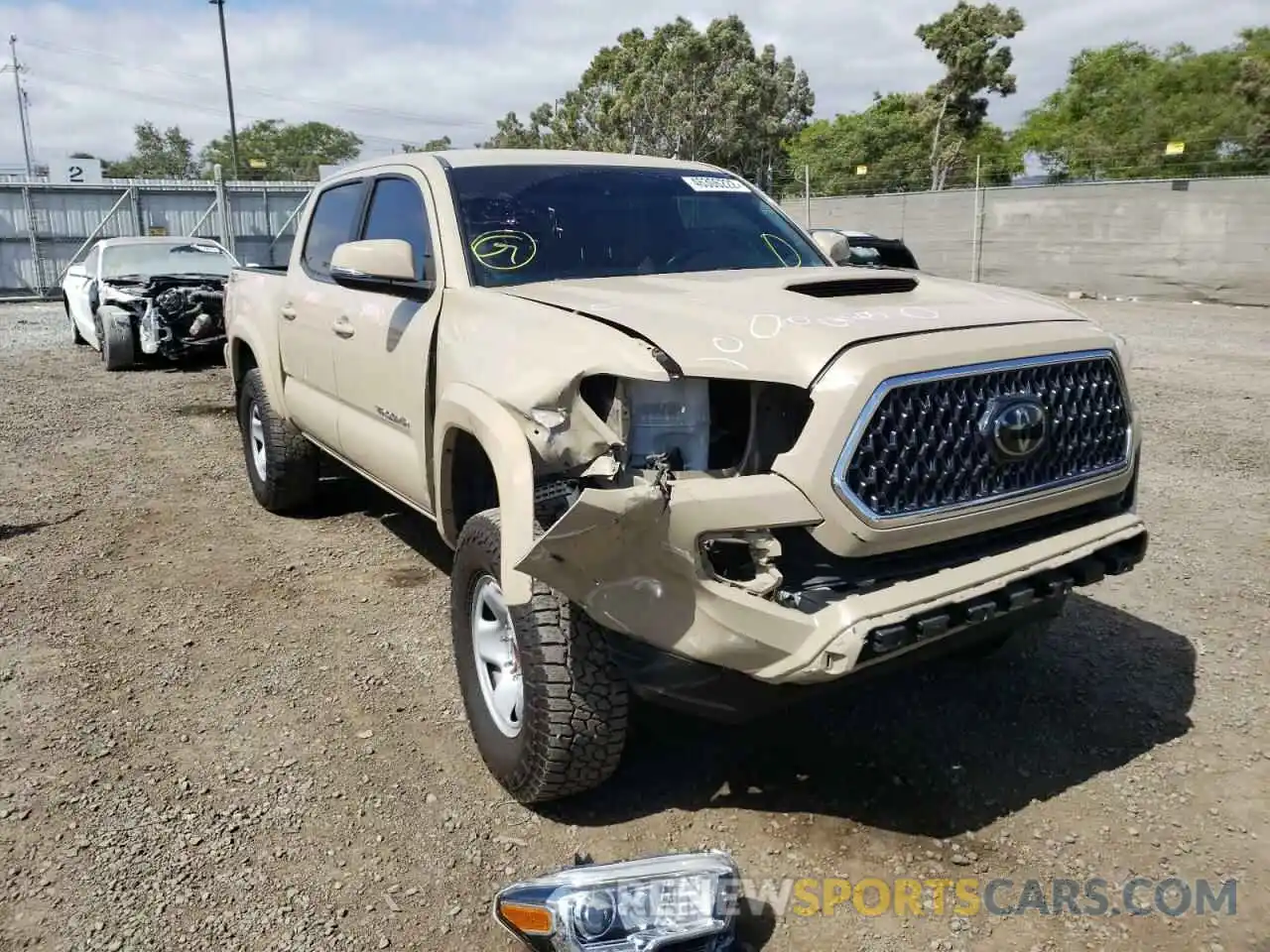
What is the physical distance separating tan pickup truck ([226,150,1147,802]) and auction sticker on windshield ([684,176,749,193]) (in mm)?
998

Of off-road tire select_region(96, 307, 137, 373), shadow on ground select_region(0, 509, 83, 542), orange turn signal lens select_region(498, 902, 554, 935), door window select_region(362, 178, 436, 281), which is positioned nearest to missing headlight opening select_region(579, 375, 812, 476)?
orange turn signal lens select_region(498, 902, 554, 935)

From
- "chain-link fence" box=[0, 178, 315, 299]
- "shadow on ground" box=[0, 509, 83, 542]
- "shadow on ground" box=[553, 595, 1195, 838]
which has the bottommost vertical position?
"shadow on ground" box=[553, 595, 1195, 838]

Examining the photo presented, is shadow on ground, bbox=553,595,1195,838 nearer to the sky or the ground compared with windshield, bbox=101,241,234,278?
nearer to the ground

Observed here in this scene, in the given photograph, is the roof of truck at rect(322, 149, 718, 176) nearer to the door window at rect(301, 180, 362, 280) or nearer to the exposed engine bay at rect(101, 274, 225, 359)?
the door window at rect(301, 180, 362, 280)

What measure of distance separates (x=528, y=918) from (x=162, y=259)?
1241cm

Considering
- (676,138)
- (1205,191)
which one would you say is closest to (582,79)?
(676,138)

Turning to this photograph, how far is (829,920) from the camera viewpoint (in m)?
2.60

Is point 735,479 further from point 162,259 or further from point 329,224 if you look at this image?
point 162,259

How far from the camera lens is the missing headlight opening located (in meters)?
2.63

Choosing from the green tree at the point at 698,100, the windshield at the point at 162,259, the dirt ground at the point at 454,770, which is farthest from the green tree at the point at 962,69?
the dirt ground at the point at 454,770

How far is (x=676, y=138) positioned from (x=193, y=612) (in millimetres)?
41197

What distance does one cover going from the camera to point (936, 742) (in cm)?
341

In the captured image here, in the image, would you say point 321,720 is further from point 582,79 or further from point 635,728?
point 582,79

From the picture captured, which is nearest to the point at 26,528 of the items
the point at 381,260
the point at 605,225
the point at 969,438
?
the point at 381,260
